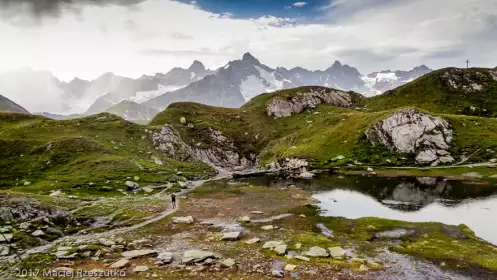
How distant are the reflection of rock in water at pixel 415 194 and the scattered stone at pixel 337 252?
36945 millimetres

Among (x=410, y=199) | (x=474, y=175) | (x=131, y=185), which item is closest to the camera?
(x=410, y=199)

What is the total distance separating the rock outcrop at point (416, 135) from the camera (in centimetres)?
14314

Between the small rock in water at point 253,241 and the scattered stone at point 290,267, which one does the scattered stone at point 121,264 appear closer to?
the small rock in water at point 253,241

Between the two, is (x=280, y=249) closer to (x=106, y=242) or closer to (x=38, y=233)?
(x=106, y=242)

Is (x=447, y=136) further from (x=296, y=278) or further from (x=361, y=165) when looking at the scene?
(x=296, y=278)

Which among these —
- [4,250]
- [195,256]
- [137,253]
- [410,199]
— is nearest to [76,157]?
[4,250]

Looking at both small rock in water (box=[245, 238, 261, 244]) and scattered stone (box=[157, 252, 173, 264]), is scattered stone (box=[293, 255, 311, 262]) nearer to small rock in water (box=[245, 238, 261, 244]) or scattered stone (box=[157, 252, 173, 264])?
small rock in water (box=[245, 238, 261, 244])

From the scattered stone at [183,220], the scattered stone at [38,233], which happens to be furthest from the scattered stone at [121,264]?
the scattered stone at [183,220]

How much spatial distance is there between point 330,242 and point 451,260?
1446 centimetres

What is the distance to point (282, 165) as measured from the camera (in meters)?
164

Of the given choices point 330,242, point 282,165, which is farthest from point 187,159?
point 330,242

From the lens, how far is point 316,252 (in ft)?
132

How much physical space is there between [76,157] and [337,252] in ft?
381

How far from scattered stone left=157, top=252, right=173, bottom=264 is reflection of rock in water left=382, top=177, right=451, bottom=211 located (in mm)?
53784
